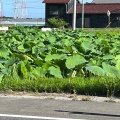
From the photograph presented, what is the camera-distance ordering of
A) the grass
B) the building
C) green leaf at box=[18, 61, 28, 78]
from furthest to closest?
the building
green leaf at box=[18, 61, 28, 78]
the grass

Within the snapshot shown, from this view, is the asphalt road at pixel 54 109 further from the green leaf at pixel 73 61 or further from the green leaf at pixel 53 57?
the green leaf at pixel 53 57

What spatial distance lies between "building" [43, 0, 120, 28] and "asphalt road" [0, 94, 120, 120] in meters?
50.5

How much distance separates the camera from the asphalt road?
6148 millimetres

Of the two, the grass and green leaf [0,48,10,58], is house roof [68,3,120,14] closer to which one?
green leaf [0,48,10,58]

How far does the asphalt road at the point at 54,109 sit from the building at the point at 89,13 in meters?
50.5

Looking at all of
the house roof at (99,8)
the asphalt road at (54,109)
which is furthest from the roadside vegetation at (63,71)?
the house roof at (99,8)

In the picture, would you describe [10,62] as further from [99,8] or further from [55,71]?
[99,8]

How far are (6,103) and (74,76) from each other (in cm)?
254

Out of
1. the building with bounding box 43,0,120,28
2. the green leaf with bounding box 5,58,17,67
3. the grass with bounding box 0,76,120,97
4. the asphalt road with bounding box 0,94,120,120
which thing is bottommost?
the asphalt road with bounding box 0,94,120,120

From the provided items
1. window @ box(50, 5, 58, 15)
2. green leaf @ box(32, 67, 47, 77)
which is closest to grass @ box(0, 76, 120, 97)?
green leaf @ box(32, 67, 47, 77)

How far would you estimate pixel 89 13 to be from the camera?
59531 millimetres

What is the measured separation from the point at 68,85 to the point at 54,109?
1446 mm

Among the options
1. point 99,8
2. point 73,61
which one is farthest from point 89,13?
point 73,61

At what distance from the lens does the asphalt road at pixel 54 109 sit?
6148 mm
